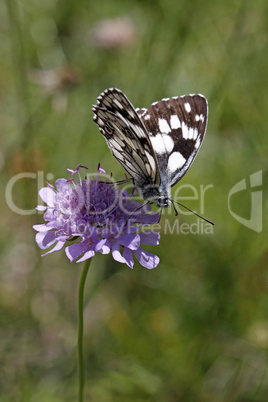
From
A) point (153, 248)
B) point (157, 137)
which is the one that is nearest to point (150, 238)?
point (157, 137)

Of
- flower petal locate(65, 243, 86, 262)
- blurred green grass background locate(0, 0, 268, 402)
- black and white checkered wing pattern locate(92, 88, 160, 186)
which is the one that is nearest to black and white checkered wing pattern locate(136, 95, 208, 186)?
black and white checkered wing pattern locate(92, 88, 160, 186)

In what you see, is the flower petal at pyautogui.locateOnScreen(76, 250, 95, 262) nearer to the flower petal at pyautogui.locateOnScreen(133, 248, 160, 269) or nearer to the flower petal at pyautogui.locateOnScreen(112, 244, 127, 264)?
the flower petal at pyautogui.locateOnScreen(112, 244, 127, 264)

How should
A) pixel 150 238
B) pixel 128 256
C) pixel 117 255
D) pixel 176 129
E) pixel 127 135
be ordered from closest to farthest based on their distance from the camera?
1. pixel 117 255
2. pixel 128 256
3. pixel 150 238
4. pixel 127 135
5. pixel 176 129

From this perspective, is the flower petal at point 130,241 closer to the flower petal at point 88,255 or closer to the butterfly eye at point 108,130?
the flower petal at point 88,255

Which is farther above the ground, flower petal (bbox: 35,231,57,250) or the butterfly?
the butterfly

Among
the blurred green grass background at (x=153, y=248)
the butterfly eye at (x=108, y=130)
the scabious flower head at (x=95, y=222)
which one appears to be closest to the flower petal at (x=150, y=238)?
the scabious flower head at (x=95, y=222)

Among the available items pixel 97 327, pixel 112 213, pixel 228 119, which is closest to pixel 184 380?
pixel 97 327

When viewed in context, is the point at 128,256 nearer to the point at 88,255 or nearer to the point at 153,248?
the point at 88,255
